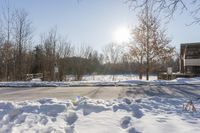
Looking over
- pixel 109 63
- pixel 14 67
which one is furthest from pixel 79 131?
pixel 109 63

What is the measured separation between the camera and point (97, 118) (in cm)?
827

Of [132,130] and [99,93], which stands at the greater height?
[99,93]

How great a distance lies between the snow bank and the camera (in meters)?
7.18

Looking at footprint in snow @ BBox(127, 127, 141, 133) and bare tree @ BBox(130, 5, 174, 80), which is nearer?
footprint in snow @ BBox(127, 127, 141, 133)

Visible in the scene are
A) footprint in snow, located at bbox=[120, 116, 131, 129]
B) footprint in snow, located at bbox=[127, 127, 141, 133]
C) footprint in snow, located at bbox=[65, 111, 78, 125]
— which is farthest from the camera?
footprint in snow, located at bbox=[65, 111, 78, 125]

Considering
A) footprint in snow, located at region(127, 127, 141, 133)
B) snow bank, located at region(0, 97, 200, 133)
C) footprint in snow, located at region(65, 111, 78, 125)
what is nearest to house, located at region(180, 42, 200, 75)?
snow bank, located at region(0, 97, 200, 133)

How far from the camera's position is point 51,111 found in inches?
362

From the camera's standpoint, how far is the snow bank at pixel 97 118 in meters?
7.18

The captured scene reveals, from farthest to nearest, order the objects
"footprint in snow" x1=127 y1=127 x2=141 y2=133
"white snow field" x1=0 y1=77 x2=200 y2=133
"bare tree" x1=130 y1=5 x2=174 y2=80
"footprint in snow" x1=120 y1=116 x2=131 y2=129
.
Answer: "bare tree" x1=130 y1=5 x2=174 y2=80
"footprint in snow" x1=120 y1=116 x2=131 y2=129
"white snow field" x1=0 y1=77 x2=200 y2=133
"footprint in snow" x1=127 y1=127 x2=141 y2=133

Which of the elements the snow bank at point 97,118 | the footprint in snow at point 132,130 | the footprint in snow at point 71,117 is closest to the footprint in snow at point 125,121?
the snow bank at point 97,118

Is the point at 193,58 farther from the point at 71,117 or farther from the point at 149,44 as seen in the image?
the point at 71,117

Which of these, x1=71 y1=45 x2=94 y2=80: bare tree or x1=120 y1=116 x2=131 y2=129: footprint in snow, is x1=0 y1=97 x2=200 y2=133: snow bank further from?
x1=71 y1=45 x2=94 y2=80: bare tree

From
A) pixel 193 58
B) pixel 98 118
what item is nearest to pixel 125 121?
pixel 98 118

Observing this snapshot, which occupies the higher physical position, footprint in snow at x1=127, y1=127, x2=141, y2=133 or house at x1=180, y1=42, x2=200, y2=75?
house at x1=180, y1=42, x2=200, y2=75
